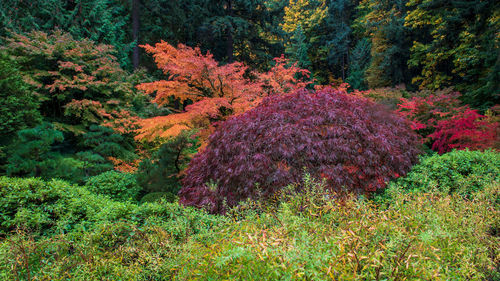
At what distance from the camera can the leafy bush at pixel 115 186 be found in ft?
18.3

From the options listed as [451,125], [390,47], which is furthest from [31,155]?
[390,47]

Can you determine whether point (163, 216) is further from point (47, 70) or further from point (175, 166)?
point (47, 70)

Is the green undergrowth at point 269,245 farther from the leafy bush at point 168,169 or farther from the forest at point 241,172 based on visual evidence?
the leafy bush at point 168,169

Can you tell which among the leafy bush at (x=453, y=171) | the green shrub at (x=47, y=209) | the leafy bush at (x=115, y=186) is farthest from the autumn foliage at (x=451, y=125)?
the leafy bush at (x=115, y=186)

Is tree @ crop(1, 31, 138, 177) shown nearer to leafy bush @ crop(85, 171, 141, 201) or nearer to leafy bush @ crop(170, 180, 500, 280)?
leafy bush @ crop(85, 171, 141, 201)

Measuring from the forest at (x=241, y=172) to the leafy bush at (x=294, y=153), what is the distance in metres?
0.03

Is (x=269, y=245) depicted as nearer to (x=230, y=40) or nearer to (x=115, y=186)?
(x=115, y=186)

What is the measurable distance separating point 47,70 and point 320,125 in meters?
10.2

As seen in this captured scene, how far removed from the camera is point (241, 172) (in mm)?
3641

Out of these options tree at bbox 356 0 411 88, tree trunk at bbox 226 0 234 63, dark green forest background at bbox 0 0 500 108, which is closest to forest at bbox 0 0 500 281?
dark green forest background at bbox 0 0 500 108

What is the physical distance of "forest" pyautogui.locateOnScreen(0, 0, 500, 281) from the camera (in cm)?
185

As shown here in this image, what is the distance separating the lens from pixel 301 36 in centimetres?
2195

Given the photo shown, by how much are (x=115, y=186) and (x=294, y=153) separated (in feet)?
13.9

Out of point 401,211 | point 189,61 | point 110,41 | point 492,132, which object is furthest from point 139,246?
point 110,41
